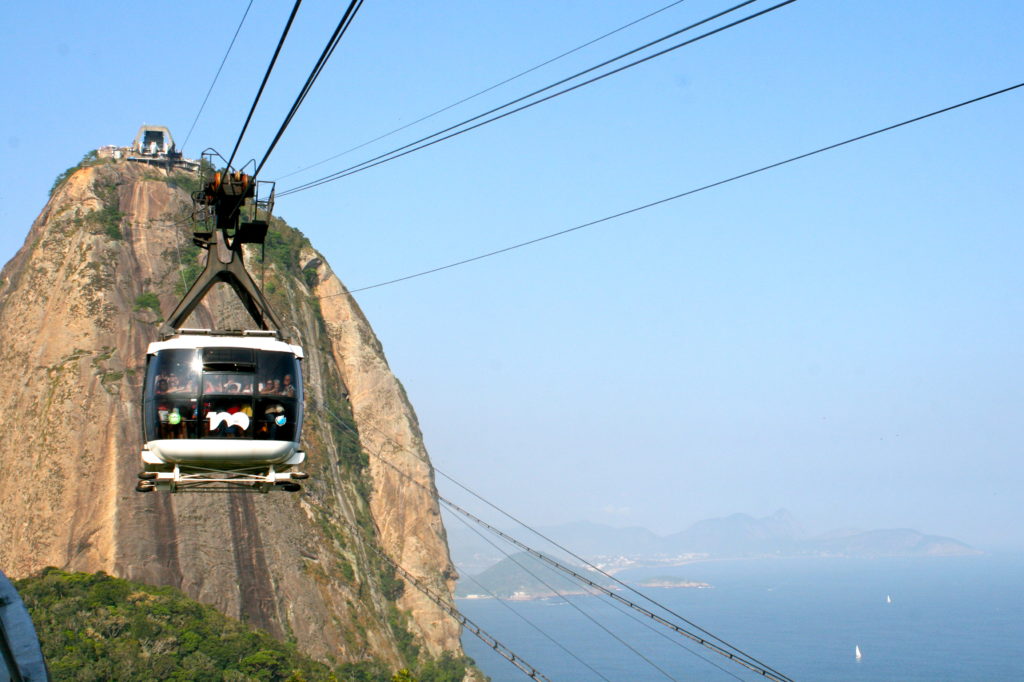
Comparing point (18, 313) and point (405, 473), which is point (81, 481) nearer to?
point (18, 313)

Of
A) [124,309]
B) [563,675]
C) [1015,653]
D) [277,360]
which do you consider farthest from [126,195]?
[1015,653]

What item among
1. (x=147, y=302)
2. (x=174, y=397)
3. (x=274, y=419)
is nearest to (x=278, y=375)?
(x=274, y=419)

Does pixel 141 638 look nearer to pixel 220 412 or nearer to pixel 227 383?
pixel 220 412

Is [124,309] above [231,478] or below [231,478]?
above

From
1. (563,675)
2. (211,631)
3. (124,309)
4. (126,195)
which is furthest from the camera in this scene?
(563,675)

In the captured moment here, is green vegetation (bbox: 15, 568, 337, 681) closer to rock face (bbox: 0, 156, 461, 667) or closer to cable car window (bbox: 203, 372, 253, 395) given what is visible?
rock face (bbox: 0, 156, 461, 667)

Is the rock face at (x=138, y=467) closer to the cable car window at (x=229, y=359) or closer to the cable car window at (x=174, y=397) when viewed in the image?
the cable car window at (x=174, y=397)

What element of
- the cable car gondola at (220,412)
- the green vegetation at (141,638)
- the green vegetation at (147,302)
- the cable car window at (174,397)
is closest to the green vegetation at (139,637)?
the green vegetation at (141,638)
